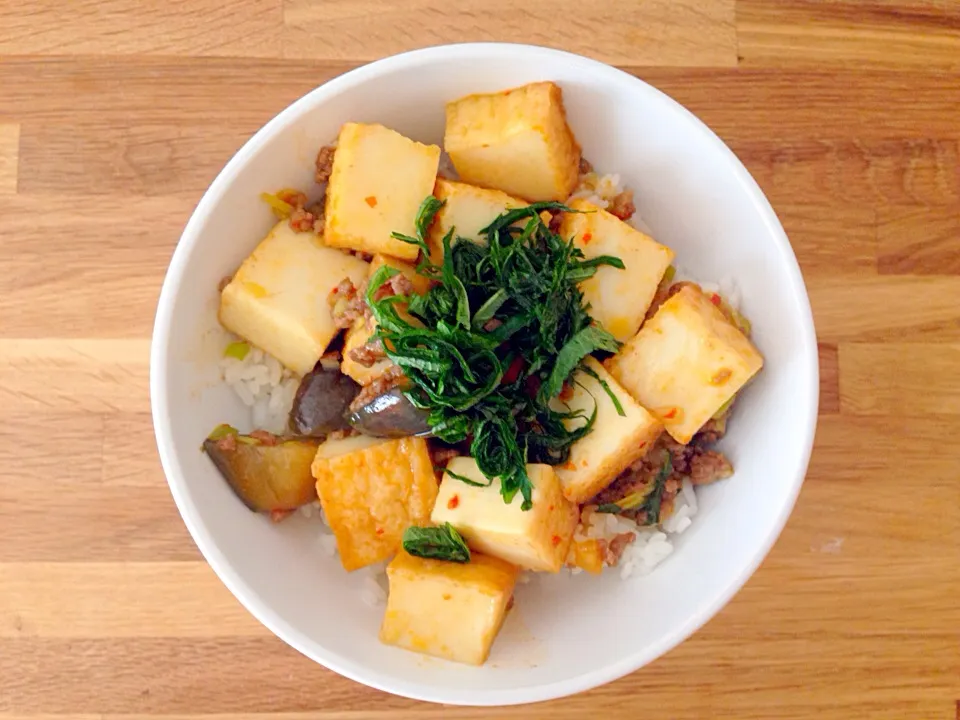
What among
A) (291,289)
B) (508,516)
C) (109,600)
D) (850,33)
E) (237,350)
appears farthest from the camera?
(850,33)

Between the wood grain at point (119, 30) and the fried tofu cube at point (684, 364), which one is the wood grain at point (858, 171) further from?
the wood grain at point (119, 30)

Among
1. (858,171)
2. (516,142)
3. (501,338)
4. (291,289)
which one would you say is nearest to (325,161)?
(291,289)

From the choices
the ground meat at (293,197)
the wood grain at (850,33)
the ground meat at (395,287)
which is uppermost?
the wood grain at (850,33)

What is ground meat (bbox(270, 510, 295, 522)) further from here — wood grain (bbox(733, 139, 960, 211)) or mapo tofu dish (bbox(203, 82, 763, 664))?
wood grain (bbox(733, 139, 960, 211))

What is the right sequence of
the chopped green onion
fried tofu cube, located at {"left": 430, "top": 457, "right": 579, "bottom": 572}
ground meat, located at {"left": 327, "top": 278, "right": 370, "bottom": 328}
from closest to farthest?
1. fried tofu cube, located at {"left": 430, "top": 457, "right": 579, "bottom": 572}
2. ground meat, located at {"left": 327, "top": 278, "right": 370, "bottom": 328}
3. the chopped green onion

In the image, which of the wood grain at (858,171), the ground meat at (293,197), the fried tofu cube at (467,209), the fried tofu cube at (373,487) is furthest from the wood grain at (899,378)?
the ground meat at (293,197)

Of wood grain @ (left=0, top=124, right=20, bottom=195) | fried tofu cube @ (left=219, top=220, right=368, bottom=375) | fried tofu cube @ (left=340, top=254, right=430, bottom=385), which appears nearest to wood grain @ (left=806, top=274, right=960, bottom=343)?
fried tofu cube @ (left=340, top=254, right=430, bottom=385)

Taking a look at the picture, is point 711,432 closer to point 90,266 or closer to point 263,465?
point 263,465
